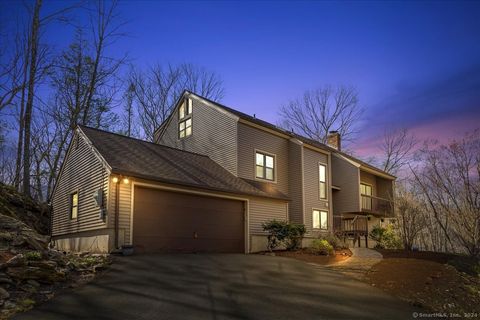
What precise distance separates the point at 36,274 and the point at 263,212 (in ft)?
39.0

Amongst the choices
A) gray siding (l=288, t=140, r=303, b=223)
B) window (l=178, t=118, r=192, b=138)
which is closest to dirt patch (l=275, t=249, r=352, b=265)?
gray siding (l=288, t=140, r=303, b=223)

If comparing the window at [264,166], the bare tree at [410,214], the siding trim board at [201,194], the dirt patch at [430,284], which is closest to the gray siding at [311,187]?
the window at [264,166]

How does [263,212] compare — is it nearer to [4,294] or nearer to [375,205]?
[375,205]

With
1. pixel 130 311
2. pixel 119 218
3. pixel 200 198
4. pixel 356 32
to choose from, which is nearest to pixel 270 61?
pixel 356 32

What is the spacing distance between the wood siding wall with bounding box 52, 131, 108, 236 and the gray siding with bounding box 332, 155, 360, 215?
16.4 metres

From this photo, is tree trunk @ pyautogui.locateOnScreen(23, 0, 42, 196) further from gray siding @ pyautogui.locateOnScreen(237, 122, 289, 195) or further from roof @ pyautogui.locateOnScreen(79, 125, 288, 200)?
gray siding @ pyautogui.locateOnScreen(237, 122, 289, 195)

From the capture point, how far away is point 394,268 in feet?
38.3

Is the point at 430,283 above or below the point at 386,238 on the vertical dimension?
below

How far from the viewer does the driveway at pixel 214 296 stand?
712 cm

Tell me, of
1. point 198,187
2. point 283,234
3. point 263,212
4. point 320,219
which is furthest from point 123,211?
point 320,219

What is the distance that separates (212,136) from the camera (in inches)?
826

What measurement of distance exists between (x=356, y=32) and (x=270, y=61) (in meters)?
4.38

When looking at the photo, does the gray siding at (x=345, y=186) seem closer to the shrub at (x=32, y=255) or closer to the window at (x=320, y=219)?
the window at (x=320, y=219)

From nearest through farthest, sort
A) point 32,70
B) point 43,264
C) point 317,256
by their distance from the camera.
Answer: point 43,264 < point 317,256 < point 32,70
